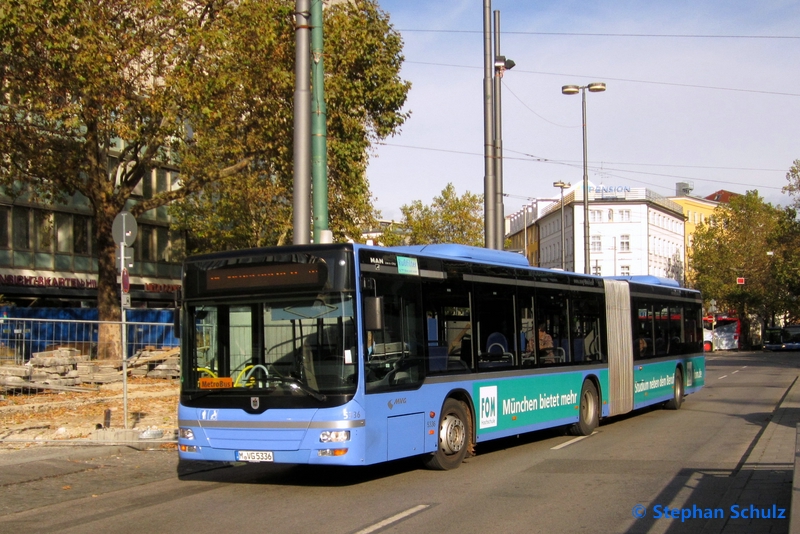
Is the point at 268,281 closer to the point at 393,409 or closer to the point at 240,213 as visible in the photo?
the point at 393,409

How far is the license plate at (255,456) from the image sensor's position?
394 inches

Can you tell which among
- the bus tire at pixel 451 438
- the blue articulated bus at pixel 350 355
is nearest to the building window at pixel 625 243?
the blue articulated bus at pixel 350 355

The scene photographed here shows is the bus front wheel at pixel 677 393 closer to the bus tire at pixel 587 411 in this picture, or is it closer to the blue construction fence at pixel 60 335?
the bus tire at pixel 587 411

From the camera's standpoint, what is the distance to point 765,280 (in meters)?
93.2

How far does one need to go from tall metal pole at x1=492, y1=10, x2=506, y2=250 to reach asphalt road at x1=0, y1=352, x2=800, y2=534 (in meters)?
6.42

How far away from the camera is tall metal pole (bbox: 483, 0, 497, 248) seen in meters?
20.0

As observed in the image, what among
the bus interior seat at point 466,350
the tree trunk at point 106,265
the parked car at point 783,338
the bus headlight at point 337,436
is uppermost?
the tree trunk at point 106,265

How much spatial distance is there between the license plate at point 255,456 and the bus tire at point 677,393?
1318 centimetres

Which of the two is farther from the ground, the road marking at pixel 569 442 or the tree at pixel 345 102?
the tree at pixel 345 102

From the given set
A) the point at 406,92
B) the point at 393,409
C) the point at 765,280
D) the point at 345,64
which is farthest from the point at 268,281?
the point at 765,280

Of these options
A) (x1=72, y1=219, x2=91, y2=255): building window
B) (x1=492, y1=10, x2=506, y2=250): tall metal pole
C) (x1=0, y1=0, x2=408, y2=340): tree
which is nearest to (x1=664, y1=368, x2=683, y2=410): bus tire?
(x1=492, y1=10, x2=506, y2=250): tall metal pole

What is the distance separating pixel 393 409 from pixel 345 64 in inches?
608

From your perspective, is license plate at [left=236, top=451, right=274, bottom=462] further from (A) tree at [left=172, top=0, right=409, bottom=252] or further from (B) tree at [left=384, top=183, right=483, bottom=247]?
(B) tree at [left=384, top=183, right=483, bottom=247]

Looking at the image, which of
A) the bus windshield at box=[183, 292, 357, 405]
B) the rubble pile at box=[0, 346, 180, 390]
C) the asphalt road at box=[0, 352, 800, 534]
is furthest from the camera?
the rubble pile at box=[0, 346, 180, 390]
